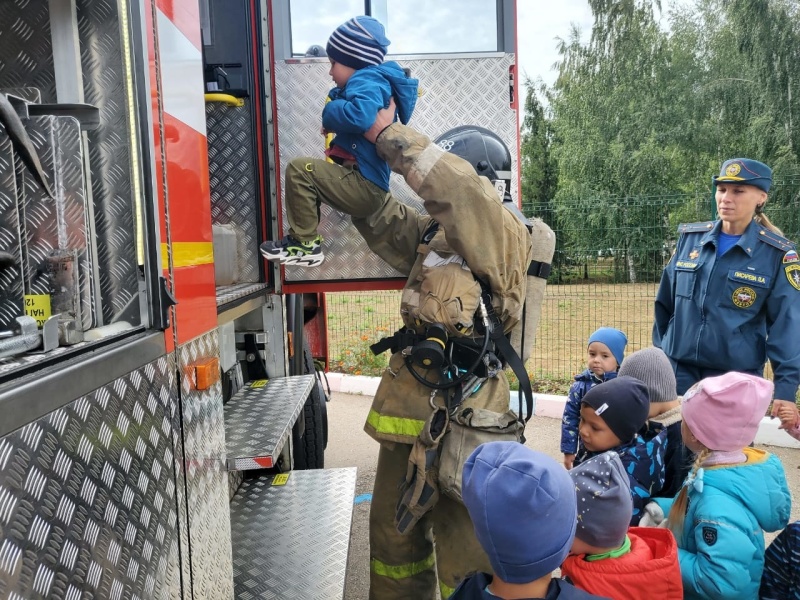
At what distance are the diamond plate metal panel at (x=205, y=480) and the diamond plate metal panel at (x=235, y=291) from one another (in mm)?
638

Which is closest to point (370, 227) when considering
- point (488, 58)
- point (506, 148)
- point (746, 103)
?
point (506, 148)

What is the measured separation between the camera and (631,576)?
1783 mm

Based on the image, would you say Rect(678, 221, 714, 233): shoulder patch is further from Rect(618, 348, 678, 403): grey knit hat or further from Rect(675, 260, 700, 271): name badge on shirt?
Rect(618, 348, 678, 403): grey knit hat

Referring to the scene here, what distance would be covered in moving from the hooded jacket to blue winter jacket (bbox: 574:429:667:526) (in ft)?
2.18

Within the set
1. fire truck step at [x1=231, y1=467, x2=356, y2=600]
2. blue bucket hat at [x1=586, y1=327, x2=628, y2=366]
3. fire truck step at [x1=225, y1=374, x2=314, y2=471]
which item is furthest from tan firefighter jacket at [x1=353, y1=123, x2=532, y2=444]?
blue bucket hat at [x1=586, y1=327, x2=628, y2=366]

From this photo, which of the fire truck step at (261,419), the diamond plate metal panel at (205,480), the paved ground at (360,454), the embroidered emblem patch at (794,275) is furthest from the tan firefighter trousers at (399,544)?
the embroidered emblem patch at (794,275)

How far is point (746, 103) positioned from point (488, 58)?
19677mm

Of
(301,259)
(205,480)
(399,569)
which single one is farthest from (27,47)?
(399,569)

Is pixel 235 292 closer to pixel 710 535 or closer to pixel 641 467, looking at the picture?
pixel 641 467

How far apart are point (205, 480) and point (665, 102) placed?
2315 centimetres

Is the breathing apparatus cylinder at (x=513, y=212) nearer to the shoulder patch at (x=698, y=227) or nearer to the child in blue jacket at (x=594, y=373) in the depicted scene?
the child in blue jacket at (x=594, y=373)

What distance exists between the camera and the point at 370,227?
10.7 ft

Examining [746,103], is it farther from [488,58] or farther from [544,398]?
[488,58]

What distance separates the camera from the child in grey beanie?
269 centimetres
